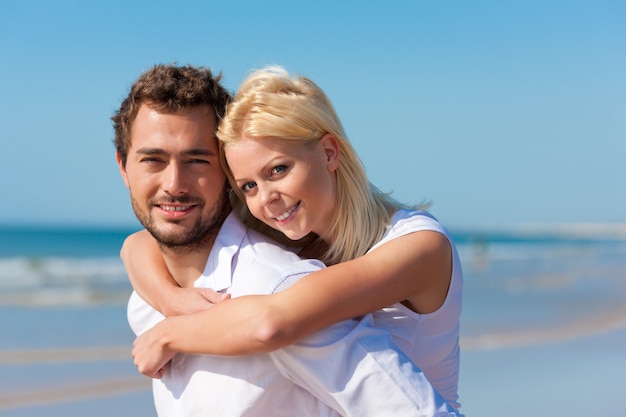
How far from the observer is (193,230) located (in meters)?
2.84

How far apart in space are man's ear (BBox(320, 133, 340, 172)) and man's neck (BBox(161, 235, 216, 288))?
52 centimetres

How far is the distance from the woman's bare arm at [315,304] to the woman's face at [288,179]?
1.27 feet

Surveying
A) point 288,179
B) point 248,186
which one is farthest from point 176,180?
point 288,179

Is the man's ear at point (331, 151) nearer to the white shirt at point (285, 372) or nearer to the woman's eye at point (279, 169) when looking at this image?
the woman's eye at point (279, 169)

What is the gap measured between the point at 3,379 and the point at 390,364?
6.56 m

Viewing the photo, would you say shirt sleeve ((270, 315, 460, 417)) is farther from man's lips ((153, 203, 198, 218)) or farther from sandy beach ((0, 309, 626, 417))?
sandy beach ((0, 309, 626, 417))

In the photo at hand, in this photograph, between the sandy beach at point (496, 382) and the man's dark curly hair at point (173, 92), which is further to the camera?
the sandy beach at point (496, 382)

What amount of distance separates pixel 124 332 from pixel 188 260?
7.77 metres

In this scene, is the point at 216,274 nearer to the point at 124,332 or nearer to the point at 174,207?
the point at 174,207

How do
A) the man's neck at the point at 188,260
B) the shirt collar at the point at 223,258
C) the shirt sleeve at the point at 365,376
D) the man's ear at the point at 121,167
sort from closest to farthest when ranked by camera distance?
the shirt sleeve at the point at 365,376 → the shirt collar at the point at 223,258 → the man's neck at the point at 188,260 → the man's ear at the point at 121,167

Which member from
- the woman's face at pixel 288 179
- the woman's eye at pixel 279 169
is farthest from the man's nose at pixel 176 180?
the woman's eye at pixel 279 169

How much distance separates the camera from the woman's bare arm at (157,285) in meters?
2.70

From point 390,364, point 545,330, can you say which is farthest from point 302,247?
point 545,330

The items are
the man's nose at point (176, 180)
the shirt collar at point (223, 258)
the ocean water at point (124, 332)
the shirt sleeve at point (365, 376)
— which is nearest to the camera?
the shirt sleeve at point (365, 376)
